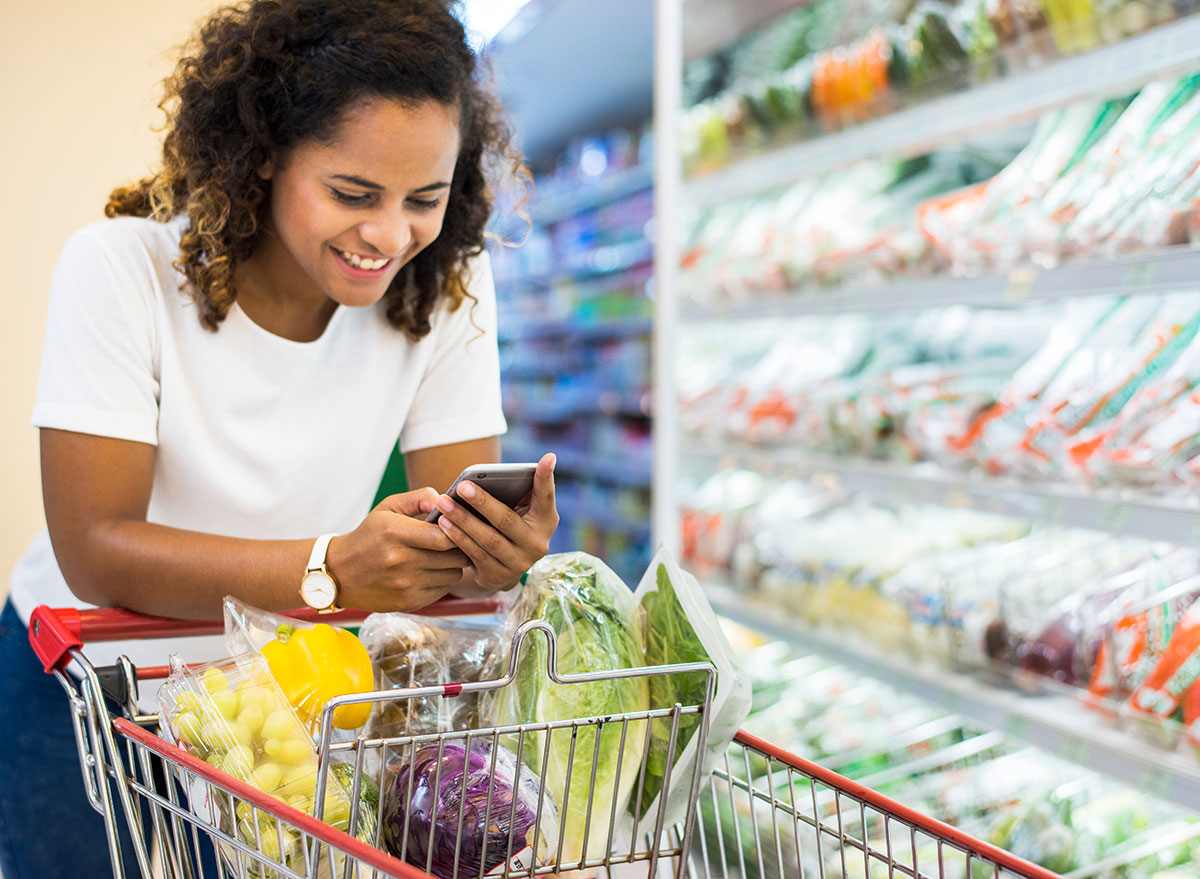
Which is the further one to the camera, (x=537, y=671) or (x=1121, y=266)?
(x=1121, y=266)

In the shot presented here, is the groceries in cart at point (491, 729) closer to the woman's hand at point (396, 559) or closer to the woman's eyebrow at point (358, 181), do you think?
the woman's hand at point (396, 559)

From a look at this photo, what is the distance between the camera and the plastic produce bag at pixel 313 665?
2.74 feet

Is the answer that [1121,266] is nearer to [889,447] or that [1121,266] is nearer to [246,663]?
[889,447]

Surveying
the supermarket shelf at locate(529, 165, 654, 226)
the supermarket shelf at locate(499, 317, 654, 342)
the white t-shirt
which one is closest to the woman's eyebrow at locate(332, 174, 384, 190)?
the white t-shirt

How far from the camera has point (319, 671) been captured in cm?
85

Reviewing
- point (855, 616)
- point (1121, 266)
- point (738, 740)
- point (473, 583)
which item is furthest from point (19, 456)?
point (1121, 266)

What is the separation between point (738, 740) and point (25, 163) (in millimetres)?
2352

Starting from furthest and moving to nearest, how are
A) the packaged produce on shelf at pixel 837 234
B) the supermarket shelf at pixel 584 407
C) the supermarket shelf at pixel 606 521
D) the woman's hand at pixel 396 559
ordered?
the supermarket shelf at pixel 606 521
the supermarket shelf at pixel 584 407
the packaged produce on shelf at pixel 837 234
the woman's hand at pixel 396 559

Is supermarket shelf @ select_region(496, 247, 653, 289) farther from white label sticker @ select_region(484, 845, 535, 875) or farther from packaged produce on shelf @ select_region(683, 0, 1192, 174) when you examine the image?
white label sticker @ select_region(484, 845, 535, 875)

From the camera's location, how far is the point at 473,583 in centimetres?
119

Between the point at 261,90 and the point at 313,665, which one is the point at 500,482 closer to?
the point at 313,665

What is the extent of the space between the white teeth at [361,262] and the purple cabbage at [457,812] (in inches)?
24.8

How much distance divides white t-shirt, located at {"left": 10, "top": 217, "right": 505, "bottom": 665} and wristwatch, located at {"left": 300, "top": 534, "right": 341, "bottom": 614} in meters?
0.24

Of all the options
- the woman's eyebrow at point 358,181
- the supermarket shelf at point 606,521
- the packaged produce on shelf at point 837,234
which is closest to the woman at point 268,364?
the woman's eyebrow at point 358,181
